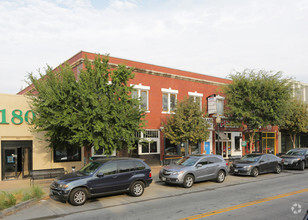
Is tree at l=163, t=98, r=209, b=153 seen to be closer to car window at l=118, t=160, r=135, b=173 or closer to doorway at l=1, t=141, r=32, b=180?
car window at l=118, t=160, r=135, b=173

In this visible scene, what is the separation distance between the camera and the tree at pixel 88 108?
1324cm

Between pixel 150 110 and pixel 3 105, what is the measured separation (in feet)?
35.8

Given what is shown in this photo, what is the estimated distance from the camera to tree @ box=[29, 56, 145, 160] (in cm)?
1324

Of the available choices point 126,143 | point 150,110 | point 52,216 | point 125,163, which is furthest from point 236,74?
point 52,216

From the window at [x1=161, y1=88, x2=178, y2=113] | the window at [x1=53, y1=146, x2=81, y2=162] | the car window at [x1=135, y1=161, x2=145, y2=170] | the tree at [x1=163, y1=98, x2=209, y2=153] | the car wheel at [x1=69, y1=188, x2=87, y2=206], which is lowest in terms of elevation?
the car wheel at [x1=69, y1=188, x2=87, y2=206]

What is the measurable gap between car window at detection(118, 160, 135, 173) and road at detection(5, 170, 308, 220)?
121 centimetres

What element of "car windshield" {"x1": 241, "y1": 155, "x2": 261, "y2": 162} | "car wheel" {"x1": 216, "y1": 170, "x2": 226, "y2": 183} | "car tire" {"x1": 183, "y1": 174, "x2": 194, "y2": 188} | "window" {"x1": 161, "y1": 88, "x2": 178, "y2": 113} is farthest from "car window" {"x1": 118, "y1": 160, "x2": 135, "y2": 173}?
"window" {"x1": 161, "y1": 88, "x2": 178, "y2": 113}

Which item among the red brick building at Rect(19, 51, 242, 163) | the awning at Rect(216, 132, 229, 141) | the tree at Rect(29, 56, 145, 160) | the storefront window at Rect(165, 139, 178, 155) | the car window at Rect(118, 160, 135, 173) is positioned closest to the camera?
the car window at Rect(118, 160, 135, 173)

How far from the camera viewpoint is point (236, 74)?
24125 millimetres

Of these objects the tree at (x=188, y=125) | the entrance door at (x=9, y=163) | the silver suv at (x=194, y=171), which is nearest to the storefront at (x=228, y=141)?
the tree at (x=188, y=125)

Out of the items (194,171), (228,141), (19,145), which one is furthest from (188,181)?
(228,141)

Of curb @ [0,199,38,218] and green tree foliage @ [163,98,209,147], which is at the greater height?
green tree foliage @ [163,98,209,147]

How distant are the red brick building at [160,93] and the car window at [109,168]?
865 centimetres

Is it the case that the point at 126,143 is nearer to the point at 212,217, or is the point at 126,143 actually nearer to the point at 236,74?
the point at 212,217
